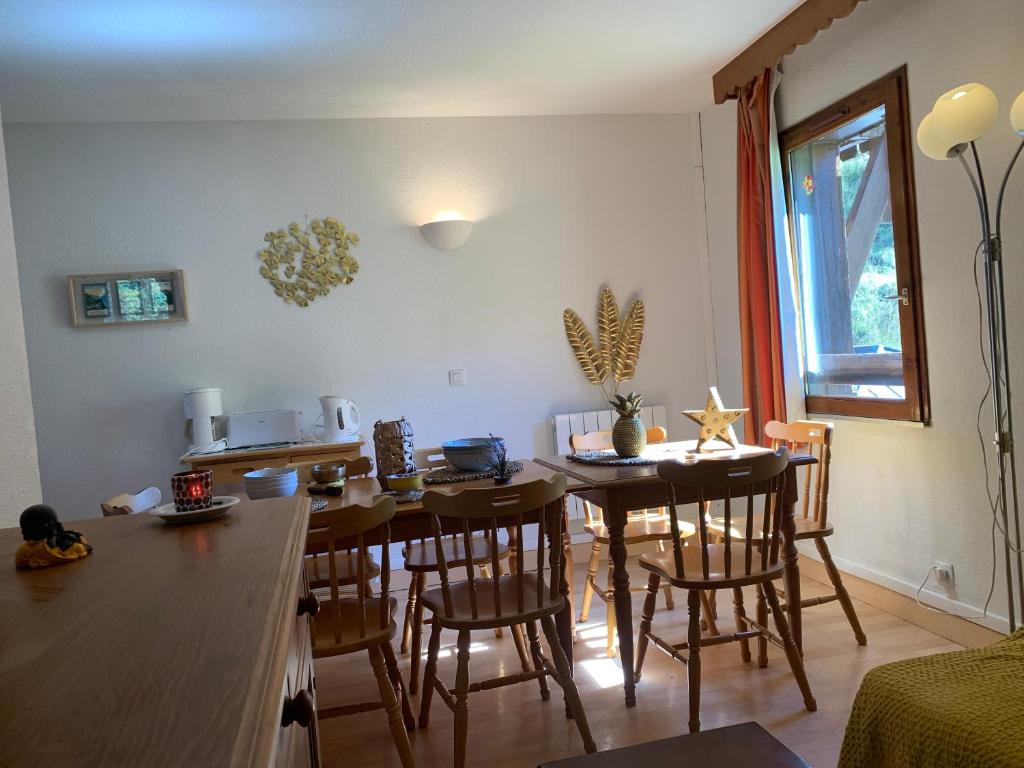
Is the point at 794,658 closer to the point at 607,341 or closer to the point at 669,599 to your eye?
the point at 669,599

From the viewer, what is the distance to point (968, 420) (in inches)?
116

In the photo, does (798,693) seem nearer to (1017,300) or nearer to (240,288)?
(1017,300)

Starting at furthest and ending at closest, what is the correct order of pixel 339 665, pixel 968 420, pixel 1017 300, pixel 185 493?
pixel 339 665
pixel 968 420
pixel 1017 300
pixel 185 493

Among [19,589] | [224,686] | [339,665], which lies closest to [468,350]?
[339,665]

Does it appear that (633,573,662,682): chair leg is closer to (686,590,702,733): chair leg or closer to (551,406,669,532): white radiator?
(686,590,702,733): chair leg

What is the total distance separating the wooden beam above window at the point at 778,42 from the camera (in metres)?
3.20

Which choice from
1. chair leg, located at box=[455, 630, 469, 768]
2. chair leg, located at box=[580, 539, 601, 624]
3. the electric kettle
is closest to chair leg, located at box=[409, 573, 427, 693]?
chair leg, located at box=[455, 630, 469, 768]

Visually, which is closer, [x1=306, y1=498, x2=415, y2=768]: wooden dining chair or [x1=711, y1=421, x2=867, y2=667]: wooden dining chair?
[x1=306, y1=498, x2=415, y2=768]: wooden dining chair

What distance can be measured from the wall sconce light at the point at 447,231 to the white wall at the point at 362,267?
58 millimetres

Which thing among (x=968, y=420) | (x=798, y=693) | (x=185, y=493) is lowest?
(x=798, y=693)

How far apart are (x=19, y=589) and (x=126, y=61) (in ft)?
10.4

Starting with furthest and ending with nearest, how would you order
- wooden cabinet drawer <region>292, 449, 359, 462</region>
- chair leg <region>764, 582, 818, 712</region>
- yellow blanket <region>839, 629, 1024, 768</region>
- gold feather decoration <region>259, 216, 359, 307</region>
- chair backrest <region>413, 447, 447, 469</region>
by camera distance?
gold feather decoration <region>259, 216, 359, 307</region>
wooden cabinet drawer <region>292, 449, 359, 462</region>
chair backrest <region>413, 447, 447, 469</region>
chair leg <region>764, 582, 818, 712</region>
yellow blanket <region>839, 629, 1024, 768</region>

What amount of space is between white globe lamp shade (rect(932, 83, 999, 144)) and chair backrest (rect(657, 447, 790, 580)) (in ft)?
3.63

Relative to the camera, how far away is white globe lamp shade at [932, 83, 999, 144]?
7.92 ft
